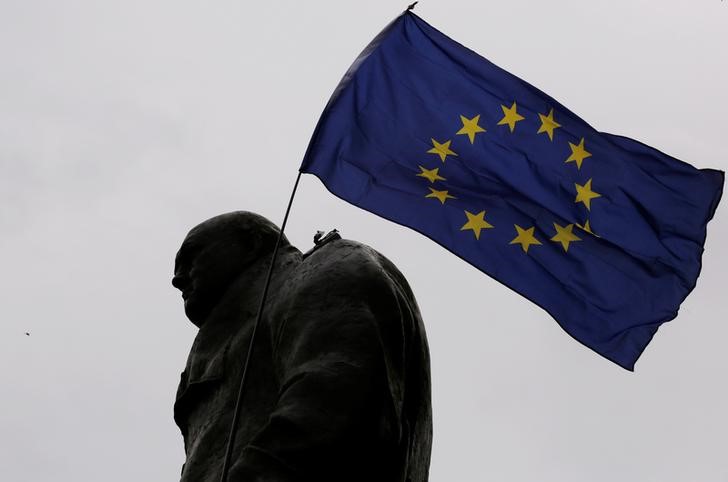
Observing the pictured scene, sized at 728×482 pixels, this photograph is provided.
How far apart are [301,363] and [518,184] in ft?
15.3

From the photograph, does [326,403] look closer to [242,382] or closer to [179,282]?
[242,382]

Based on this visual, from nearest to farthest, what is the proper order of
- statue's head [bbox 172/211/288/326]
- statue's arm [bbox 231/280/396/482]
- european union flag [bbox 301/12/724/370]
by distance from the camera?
1. statue's arm [bbox 231/280/396/482]
2. statue's head [bbox 172/211/288/326]
3. european union flag [bbox 301/12/724/370]

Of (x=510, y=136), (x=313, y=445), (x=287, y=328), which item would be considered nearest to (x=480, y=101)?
(x=510, y=136)

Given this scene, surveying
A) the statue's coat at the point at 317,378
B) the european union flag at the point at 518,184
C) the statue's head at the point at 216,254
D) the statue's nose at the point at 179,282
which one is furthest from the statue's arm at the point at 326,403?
the european union flag at the point at 518,184

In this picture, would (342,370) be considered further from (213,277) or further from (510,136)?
(510,136)

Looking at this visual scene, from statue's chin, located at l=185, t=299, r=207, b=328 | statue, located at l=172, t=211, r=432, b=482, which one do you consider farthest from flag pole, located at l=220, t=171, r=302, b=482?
statue's chin, located at l=185, t=299, r=207, b=328

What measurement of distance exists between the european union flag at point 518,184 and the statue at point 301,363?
7.51 feet

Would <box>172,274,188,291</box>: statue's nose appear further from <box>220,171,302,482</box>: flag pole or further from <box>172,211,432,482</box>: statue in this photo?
<box>220,171,302,482</box>: flag pole

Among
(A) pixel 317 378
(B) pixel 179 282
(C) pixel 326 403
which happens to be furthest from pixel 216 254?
(C) pixel 326 403

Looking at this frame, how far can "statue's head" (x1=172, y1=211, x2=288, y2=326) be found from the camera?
25.0ft

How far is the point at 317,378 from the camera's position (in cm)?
614

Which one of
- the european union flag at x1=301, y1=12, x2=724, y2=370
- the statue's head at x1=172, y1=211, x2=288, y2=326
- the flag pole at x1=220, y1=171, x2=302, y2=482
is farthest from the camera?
the european union flag at x1=301, y1=12, x2=724, y2=370

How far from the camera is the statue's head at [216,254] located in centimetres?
761

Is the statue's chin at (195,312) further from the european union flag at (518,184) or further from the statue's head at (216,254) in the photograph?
the european union flag at (518,184)
